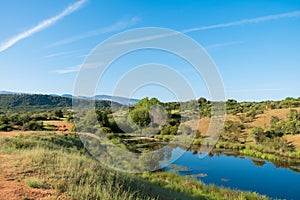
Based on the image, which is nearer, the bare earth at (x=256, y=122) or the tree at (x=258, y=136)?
the tree at (x=258, y=136)

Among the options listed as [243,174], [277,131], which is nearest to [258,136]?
[277,131]

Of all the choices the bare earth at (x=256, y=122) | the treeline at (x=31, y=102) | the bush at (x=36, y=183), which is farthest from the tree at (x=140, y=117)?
the treeline at (x=31, y=102)

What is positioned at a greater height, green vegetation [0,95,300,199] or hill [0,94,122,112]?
hill [0,94,122,112]

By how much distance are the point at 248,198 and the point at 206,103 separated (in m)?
62.8

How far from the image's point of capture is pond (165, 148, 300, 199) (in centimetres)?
1938

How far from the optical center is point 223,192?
15.5m

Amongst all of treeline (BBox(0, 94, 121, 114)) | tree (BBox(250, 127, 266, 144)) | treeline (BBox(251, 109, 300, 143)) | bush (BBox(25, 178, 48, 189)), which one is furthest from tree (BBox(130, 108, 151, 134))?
treeline (BBox(0, 94, 121, 114))

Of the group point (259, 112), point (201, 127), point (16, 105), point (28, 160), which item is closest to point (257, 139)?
point (201, 127)

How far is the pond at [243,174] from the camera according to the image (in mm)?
19375

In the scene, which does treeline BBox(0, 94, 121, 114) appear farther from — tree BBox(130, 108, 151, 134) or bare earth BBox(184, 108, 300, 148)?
bare earth BBox(184, 108, 300, 148)

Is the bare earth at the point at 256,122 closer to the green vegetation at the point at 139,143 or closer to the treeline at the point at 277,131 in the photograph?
the green vegetation at the point at 139,143

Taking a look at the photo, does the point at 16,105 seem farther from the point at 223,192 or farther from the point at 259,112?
the point at 223,192

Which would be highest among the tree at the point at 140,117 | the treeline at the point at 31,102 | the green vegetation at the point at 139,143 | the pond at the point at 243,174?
the treeline at the point at 31,102

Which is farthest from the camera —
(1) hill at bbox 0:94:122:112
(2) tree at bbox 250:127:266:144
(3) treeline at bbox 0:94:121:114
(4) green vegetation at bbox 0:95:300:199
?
(1) hill at bbox 0:94:122:112
